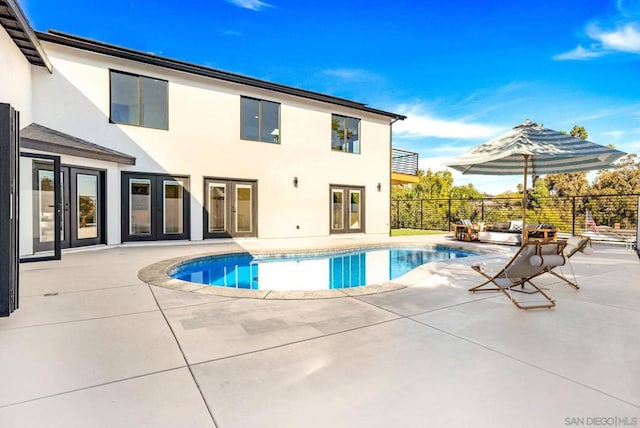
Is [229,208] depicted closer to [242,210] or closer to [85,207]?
[242,210]

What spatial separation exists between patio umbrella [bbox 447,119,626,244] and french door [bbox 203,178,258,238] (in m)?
7.55

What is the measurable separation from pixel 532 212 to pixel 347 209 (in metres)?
10.2

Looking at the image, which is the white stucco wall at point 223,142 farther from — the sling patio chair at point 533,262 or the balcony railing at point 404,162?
the sling patio chair at point 533,262

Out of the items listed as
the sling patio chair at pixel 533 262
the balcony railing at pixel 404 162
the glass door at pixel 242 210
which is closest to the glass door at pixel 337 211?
the glass door at pixel 242 210

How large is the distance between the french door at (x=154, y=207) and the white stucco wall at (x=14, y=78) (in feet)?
8.91

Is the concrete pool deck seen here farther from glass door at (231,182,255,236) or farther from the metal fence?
the metal fence

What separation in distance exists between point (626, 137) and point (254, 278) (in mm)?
27399

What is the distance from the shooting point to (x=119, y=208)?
9.46 meters

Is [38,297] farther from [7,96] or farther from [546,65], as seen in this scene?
[546,65]

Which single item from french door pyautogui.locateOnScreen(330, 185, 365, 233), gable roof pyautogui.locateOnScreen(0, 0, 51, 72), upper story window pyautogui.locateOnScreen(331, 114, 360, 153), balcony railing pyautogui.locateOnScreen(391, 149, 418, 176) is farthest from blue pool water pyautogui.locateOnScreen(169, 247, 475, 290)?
balcony railing pyautogui.locateOnScreen(391, 149, 418, 176)

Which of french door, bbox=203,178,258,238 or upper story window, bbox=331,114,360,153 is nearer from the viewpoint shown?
french door, bbox=203,178,258,238

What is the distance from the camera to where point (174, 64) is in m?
10.0

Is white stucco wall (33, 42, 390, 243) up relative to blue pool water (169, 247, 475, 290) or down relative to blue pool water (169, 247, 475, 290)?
up

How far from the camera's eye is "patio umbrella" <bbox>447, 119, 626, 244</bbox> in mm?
5211
